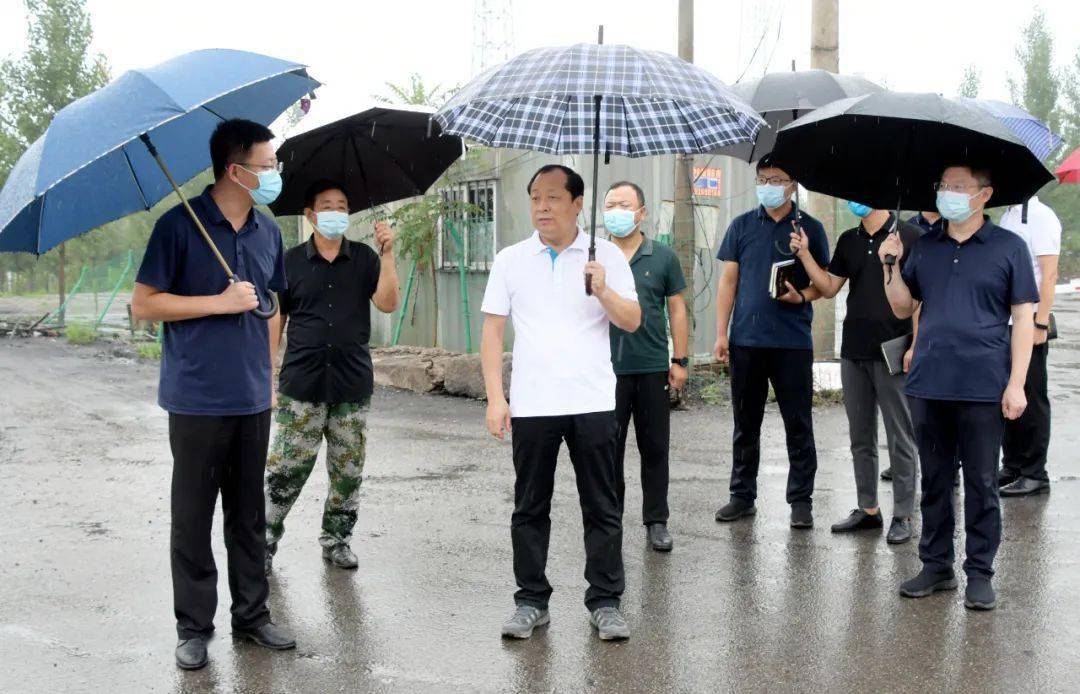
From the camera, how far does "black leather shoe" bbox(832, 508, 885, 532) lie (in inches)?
237

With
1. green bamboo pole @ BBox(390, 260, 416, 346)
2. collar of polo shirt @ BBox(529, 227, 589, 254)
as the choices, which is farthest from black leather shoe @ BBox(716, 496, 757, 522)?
green bamboo pole @ BBox(390, 260, 416, 346)

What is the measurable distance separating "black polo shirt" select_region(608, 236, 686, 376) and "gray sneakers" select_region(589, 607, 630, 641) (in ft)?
5.22

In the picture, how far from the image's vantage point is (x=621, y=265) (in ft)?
14.7

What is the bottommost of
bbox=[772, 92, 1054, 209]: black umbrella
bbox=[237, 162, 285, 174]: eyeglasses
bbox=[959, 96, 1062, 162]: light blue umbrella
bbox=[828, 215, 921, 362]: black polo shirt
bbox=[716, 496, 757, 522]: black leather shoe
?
bbox=[716, 496, 757, 522]: black leather shoe

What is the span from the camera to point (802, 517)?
612cm

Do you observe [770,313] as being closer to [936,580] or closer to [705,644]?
[936,580]

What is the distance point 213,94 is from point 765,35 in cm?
910

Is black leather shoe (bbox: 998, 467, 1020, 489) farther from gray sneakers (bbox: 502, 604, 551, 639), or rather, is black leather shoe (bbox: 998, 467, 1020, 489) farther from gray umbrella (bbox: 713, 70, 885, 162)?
gray sneakers (bbox: 502, 604, 551, 639)

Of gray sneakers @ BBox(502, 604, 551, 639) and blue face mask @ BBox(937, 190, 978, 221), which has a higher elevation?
blue face mask @ BBox(937, 190, 978, 221)

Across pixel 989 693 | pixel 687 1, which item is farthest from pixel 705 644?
pixel 687 1

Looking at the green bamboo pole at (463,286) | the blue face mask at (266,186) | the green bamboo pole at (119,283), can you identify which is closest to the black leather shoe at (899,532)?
the blue face mask at (266,186)

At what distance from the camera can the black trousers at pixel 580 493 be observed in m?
4.40

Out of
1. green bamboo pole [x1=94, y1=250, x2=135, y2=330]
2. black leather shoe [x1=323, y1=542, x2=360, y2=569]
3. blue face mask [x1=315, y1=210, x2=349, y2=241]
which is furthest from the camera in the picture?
green bamboo pole [x1=94, y1=250, x2=135, y2=330]

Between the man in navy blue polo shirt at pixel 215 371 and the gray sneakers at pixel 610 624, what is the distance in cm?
126
